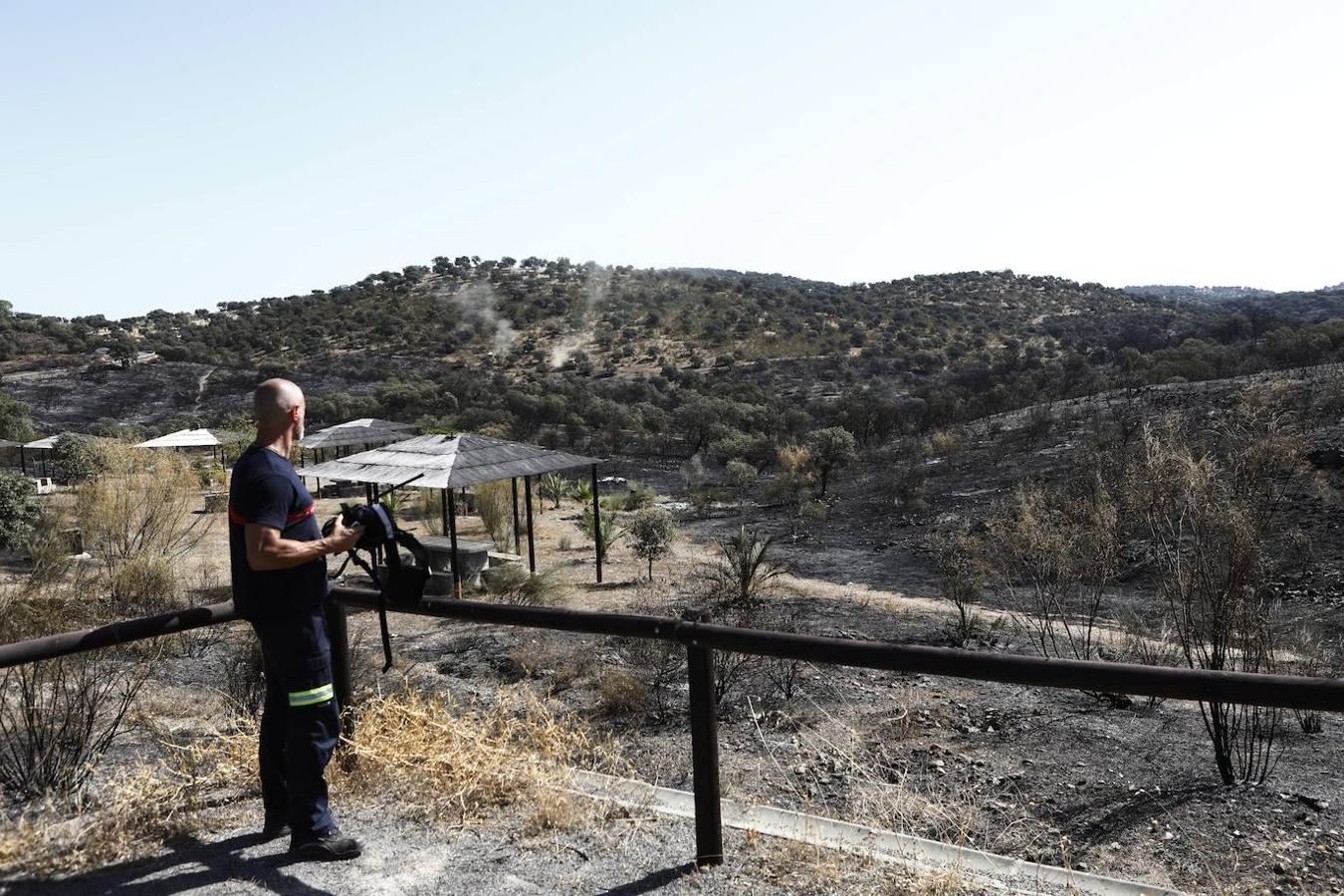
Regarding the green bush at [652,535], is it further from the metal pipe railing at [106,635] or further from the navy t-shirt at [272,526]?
the navy t-shirt at [272,526]

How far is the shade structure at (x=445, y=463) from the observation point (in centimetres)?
1341

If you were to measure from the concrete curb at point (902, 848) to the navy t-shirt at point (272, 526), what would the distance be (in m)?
1.20

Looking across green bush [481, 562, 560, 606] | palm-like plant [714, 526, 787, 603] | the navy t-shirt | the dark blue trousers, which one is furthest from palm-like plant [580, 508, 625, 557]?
the navy t-shirt

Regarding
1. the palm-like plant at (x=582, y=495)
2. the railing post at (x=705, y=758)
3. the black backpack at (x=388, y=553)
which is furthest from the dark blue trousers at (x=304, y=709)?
the palm-like plant at (x=582, y=495)

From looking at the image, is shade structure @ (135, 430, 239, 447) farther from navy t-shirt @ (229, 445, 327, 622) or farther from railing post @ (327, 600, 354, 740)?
navy t-shirt @ (229, 445, 327, 622)

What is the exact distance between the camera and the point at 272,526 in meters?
2.66

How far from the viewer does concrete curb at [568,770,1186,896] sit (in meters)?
2.81

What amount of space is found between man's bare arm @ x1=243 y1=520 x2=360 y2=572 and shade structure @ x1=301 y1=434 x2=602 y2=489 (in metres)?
10.2

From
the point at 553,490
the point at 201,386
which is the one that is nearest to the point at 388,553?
the point at 553,490

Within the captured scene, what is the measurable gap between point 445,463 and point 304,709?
10858 millimetres

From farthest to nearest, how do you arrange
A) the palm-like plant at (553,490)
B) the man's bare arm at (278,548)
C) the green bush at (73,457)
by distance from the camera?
the palm-like plant at (553,490) < the green bush at (73,457) < the man's bare arm at (278,548)

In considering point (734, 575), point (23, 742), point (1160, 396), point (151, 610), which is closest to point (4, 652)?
point (23, 742)

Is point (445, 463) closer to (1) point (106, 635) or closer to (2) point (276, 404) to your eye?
(1) point (106, 635)

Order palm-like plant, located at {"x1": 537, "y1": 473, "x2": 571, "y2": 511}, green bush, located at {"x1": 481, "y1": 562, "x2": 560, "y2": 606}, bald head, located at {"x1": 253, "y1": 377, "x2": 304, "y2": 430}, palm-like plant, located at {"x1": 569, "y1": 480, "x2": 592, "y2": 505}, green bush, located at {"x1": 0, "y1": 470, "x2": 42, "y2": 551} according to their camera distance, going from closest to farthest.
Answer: bald head, located at {"x1": 253, "y1": 377, "x2": 304, "y2": 430}
green bush, located at {"x1": 481, "y1": 562, "x2": 560, "y2": 606}
green bush, located at {"x1": 0, "y1": 470, "x2": 42, "y2": 551}
palm-like plant, located at {"x1": 569, "y1": 480, "x2": 592, "y2": 505}
palm-like plant, located at {"x1": 537, "y1": 473, "x2": 571, "y2": 511}
